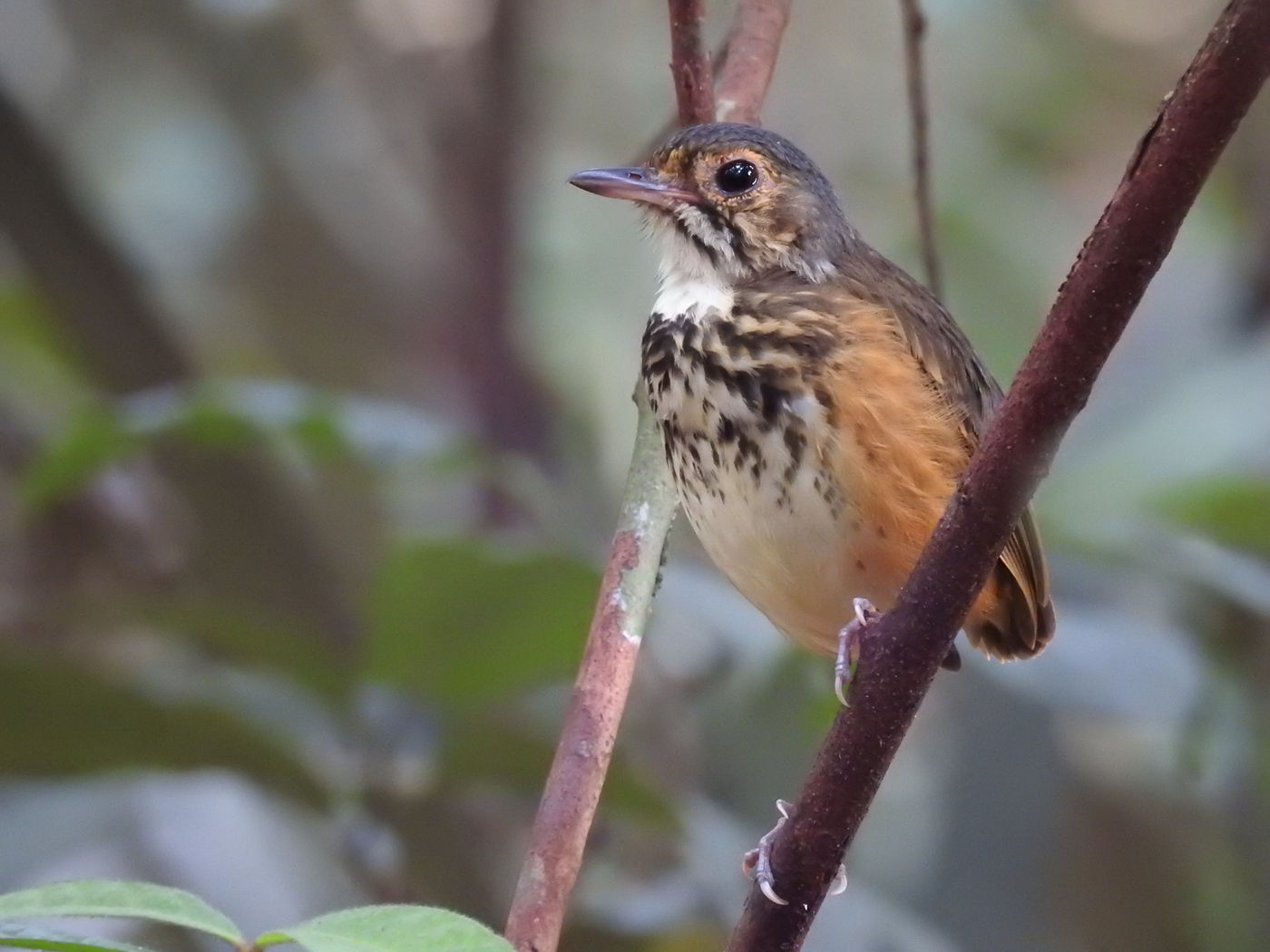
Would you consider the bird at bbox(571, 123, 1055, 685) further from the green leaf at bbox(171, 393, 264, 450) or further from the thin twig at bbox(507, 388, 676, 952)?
the green leaf at bbox(171, 393, 264, 450)

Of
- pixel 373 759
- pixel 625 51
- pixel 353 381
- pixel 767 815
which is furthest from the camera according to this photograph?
pixel 625 51

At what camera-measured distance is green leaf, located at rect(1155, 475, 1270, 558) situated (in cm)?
344

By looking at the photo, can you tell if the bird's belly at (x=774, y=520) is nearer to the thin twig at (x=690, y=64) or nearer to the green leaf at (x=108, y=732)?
the thin twig at (x=690, y=64)

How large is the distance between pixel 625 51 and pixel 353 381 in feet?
4.70

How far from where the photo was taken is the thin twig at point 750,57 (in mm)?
2697

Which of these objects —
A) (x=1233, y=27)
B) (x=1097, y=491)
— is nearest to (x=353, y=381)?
(x=1097, y=491)

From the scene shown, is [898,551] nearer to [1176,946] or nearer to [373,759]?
[373,759]

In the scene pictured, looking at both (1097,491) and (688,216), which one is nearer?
(688,216)

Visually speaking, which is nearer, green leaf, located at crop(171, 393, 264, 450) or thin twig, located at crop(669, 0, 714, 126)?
thin twig, located at crop(669, 0, 714, 126)

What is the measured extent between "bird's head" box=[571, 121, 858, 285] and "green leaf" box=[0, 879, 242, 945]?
1.62 metres

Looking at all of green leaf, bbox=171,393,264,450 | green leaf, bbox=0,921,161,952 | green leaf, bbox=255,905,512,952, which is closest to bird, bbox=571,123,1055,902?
green leaf, bbox=171,393,264,450

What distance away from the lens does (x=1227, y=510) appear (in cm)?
346

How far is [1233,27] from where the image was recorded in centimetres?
136

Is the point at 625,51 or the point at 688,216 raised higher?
the point at 625,51
